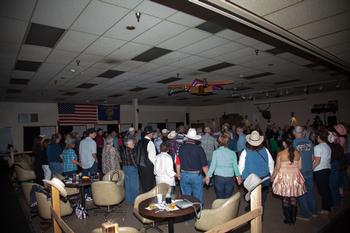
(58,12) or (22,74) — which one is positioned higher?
(58,12)

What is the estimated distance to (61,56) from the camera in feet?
18.1

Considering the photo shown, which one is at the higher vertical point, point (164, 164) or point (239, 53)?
A: point (239, 53)

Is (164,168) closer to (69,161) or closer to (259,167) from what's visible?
(259,167)

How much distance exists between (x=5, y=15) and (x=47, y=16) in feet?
1.93

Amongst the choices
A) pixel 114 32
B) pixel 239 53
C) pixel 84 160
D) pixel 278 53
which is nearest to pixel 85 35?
pixel 114 32

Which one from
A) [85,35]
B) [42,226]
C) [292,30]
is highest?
[85,35]

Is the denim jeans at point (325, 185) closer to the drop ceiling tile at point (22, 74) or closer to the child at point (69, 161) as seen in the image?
the child at point (69, 161)

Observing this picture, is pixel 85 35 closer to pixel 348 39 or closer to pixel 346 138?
pixel 348 39

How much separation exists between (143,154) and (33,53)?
10.9ft

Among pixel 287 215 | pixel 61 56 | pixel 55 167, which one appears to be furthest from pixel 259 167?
pixel 55 167

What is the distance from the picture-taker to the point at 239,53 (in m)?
5.95

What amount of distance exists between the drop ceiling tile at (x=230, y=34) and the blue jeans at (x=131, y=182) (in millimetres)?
3502

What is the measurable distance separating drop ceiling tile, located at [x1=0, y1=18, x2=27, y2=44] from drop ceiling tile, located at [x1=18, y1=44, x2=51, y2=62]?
0.35 meters

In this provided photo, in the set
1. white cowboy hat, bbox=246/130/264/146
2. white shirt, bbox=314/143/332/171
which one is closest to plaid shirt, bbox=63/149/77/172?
white cowboy hat, bbox=246/130/264/146
